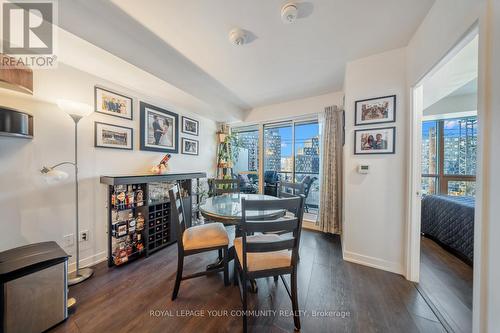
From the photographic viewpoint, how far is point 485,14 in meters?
0.90

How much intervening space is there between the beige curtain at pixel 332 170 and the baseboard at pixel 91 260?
3401mm

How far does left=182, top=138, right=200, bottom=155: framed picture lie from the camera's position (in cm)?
329

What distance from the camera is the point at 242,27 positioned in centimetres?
166

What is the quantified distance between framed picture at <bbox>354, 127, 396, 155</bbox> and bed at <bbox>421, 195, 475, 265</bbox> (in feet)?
→ 4.20

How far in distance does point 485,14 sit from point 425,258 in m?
2.65

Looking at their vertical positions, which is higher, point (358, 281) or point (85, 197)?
point (85, 197)

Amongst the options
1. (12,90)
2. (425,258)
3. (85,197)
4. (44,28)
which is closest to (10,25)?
(44,28)

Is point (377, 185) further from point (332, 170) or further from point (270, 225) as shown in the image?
point (270, 225)

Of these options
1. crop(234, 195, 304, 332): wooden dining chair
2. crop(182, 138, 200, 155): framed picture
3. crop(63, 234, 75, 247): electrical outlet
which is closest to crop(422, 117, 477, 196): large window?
crop(234, 195, 304, 332): wooden dining chair

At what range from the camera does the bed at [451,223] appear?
6.73 ft

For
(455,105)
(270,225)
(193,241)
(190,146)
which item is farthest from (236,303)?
(455,105)

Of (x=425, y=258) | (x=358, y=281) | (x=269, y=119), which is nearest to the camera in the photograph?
(x=358, y=281)

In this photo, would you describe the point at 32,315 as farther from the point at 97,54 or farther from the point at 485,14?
the point at 485,14

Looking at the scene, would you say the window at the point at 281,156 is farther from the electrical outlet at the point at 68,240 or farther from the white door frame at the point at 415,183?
the electrical outlet at the point at 68,240
